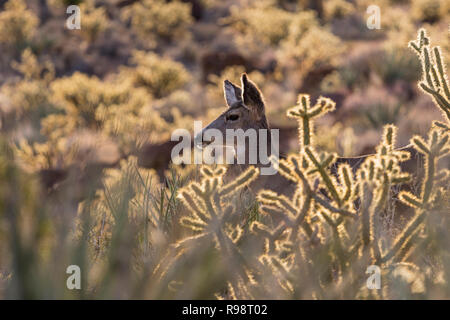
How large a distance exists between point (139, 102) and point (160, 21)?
40.5 ft

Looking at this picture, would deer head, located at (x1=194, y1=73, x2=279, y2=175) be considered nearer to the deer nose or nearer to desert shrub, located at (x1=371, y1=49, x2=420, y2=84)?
the deer nose

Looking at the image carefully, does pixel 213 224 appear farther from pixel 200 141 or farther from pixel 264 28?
pixel 264 28

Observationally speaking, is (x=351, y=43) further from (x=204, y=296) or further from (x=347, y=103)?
(x=204, y=296)

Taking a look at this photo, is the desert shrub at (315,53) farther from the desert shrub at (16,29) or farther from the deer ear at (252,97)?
the deer ear at (252,97)

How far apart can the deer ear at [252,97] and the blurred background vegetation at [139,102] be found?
3.02 ft

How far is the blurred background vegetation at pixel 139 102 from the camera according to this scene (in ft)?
5.77

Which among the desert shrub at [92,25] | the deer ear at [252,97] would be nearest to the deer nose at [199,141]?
the deer ear at [252,97]

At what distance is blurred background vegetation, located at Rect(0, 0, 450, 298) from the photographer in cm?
176

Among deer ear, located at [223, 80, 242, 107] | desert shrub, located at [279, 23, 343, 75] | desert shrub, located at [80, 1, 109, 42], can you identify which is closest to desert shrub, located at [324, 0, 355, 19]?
desert shrub, located at [279, 23, 343, 75]

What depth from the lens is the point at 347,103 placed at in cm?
1413

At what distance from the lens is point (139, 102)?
17469 millimetres

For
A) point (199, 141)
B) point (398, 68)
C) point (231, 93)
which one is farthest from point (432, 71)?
point (398, 68)

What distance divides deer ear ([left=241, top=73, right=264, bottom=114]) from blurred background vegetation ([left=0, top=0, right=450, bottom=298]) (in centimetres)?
92
